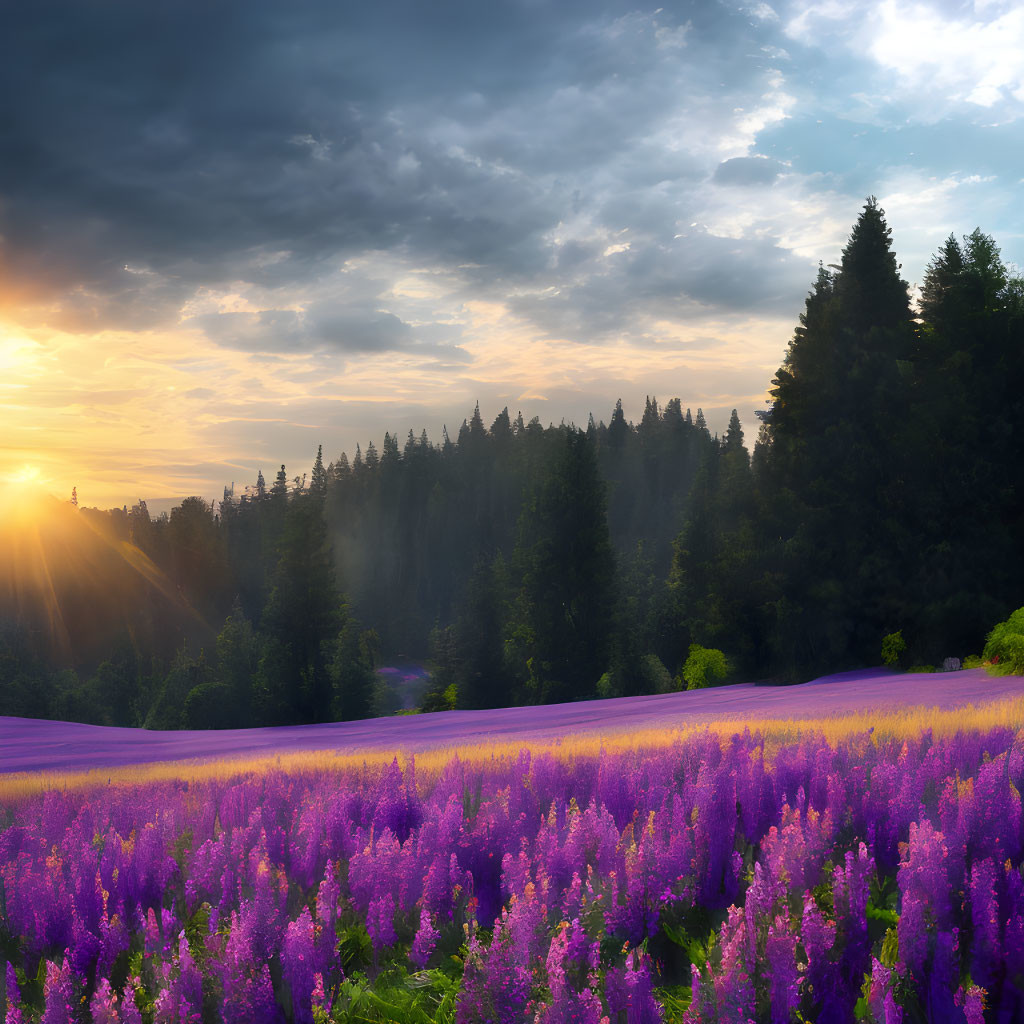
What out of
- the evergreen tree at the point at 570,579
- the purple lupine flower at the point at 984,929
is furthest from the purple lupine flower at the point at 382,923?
the evergreen tree at the point at 570,579

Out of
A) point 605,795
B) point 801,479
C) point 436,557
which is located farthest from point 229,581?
point 605,795

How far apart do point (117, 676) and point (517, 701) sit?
116 ft

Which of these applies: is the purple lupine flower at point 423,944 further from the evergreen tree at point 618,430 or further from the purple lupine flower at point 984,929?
the evergreen tree at point 618,430

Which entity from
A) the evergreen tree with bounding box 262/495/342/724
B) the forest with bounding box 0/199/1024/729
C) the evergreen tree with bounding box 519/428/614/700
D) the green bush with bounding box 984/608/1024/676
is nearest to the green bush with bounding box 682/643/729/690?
the forest with bounding box 0/199/1024/729

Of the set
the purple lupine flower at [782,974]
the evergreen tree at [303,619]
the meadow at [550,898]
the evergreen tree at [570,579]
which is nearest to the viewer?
the purple lupine flower at [782,974]

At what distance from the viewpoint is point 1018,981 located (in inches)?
84.2

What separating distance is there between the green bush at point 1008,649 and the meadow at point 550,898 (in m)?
14.1

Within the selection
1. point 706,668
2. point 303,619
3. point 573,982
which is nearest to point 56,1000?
point 573,982

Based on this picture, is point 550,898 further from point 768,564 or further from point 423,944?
point 768,564

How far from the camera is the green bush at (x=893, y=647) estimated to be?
992 inches

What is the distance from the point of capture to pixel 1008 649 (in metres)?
17.3

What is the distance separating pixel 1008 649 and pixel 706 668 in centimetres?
1531

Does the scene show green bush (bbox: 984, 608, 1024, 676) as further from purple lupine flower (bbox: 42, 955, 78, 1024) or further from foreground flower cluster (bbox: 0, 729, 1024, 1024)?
purple lupine flower (bbox: 42, 955, 78, 1024)

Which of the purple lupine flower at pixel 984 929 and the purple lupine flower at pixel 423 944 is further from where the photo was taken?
the purple lupine flower at pixel 423 944
